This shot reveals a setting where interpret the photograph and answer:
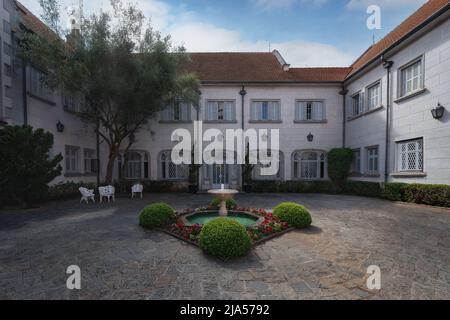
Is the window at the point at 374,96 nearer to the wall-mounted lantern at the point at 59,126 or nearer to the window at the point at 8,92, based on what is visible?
the wall-mounted lantern at the point at 59,126

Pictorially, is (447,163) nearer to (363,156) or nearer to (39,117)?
(363,156)

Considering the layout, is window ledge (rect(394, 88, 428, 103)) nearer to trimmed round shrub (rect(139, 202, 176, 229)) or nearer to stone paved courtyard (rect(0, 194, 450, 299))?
stone paved courtyard (rect(0, 194, 450, 299))

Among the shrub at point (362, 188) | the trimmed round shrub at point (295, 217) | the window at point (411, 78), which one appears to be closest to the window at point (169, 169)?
the trimmed round shrub at point (295, 217)

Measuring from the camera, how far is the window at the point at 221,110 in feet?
54.2

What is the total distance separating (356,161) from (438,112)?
6.37 metres

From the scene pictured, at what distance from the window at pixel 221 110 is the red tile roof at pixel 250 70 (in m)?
1.64

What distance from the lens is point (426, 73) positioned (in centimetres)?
995

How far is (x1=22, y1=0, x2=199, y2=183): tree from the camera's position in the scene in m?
10.4

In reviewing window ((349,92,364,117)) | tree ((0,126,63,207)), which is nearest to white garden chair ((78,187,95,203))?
tree ((0,126,63,207))

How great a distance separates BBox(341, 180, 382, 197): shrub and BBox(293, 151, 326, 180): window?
2.03 meters

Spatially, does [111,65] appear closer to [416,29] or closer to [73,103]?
[73,103]

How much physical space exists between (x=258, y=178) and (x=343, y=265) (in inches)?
491

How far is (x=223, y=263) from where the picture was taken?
4301mm
